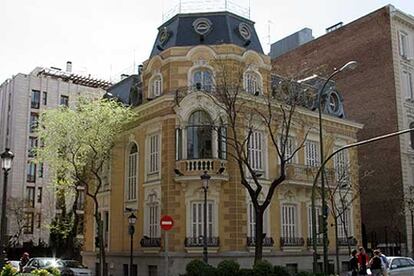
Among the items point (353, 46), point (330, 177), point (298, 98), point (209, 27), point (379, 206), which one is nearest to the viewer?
point (298, 98)

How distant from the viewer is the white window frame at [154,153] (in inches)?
1070

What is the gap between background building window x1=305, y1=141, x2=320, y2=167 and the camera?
30.7m

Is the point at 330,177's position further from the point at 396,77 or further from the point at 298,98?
the point at 396,77

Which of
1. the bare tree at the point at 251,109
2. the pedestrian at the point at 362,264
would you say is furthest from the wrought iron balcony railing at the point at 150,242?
the pedestrian at the point at 362,264

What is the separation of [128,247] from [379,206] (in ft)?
59.4

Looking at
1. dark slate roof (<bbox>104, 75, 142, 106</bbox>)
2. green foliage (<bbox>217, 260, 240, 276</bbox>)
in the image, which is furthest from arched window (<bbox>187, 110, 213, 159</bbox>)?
green foliage (<bbox>217, 260, 240, 276</bbox>)

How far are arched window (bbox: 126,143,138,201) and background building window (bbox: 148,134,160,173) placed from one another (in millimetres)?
1650

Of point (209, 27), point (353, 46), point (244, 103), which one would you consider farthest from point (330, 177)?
point (353, 46)

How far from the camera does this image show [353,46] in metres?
40.4

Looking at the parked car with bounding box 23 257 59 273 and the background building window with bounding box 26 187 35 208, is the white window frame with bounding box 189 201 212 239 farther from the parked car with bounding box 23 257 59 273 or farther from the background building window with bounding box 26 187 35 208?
the background building window with bounding box 26 187 35 208

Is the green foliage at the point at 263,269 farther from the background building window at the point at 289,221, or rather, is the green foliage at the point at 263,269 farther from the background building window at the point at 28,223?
the background building window at the point at 28,223

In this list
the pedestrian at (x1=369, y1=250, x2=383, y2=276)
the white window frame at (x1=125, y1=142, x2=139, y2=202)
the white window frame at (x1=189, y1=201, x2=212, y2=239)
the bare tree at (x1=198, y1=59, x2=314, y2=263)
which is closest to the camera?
the pedestrian at (x1=369, y1=250, x2=383, y2=276)

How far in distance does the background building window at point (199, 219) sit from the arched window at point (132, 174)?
4.50 m

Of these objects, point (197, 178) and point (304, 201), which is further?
point (304, 201)
